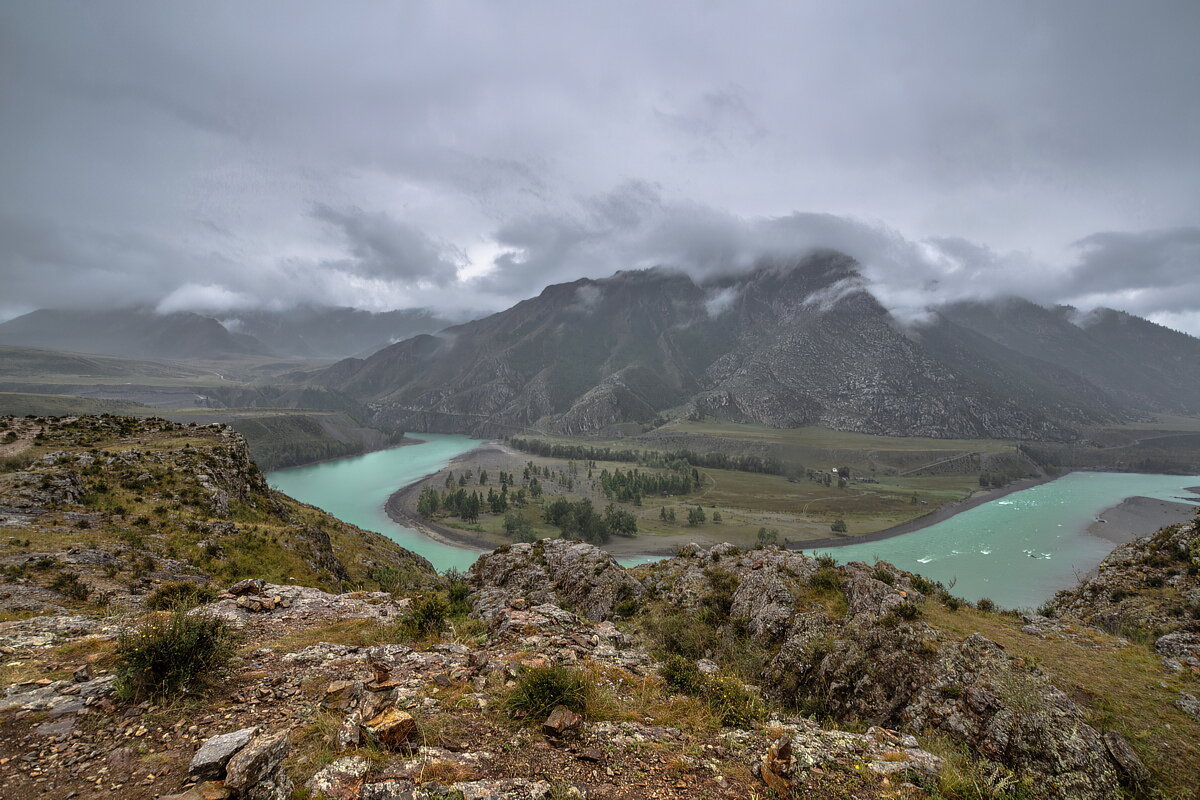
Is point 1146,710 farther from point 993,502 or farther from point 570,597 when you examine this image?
point 993,502

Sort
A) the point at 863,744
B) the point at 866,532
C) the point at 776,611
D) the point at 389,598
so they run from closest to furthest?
the point at 863,744 < the point at 389,598 < the point at 776,611 < the point at 866,532

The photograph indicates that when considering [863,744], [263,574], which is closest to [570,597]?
[263,574]

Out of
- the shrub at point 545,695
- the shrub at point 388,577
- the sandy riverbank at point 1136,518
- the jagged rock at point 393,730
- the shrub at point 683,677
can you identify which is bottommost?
the sandy riverbank at point 1136,518

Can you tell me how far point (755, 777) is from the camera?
6.06m

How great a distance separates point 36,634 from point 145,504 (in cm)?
1616

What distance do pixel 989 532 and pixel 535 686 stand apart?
114 meters

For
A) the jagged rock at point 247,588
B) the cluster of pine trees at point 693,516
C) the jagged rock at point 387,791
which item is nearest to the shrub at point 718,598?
the jagged rock at point 387,791

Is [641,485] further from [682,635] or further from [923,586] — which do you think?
[682,635]

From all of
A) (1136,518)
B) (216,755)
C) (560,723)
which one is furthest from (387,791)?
(1136,518)

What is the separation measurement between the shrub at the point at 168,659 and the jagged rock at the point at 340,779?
2877mm

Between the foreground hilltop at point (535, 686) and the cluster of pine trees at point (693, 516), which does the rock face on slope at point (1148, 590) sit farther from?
the cluster of pine trees at point (693, 516)

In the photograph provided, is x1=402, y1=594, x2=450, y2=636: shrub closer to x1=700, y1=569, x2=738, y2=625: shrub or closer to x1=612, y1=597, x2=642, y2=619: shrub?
x1=612, y1=597, x2=642, y2=619: shrub

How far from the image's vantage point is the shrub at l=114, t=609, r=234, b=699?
579cm

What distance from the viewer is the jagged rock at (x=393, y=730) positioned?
5.38 meters
